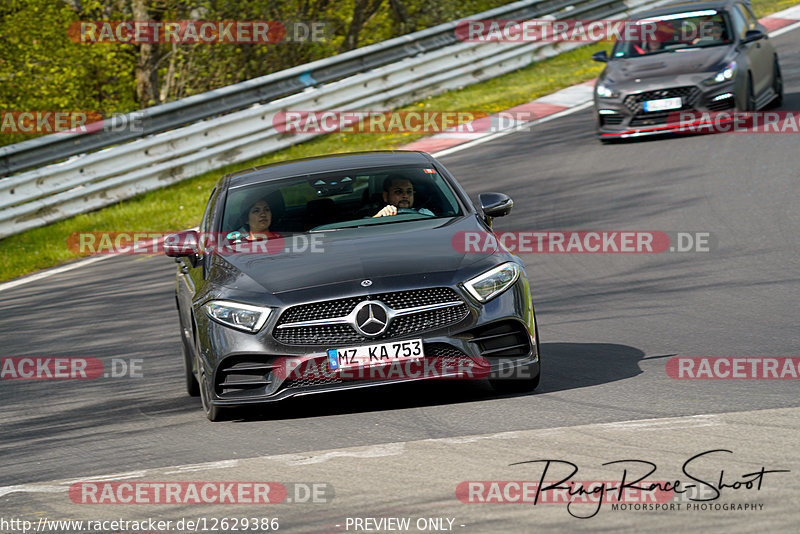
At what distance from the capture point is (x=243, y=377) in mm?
6875

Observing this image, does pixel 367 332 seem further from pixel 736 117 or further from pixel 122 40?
pixel 122 40

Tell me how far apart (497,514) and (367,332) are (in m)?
2.06

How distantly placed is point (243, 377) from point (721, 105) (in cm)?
1137

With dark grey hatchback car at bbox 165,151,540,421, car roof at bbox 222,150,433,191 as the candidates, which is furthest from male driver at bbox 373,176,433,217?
dark grey hatchback car at bbox 165,151,540,421

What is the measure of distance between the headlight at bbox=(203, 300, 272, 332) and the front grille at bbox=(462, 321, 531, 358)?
116 cm

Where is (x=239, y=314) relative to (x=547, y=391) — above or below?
above

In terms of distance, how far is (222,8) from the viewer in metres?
22.9

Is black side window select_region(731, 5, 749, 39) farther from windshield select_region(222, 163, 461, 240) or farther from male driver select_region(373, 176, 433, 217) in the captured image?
male driver select_region(373, 176, 433, 217)

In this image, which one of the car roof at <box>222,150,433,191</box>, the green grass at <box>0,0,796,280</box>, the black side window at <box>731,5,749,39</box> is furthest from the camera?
the black side window at <box>731,5,749,39</box>

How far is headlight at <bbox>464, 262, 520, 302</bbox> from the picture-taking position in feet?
22.5

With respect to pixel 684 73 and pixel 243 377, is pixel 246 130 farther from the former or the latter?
pixel 243 377

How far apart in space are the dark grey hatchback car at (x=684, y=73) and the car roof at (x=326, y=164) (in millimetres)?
8616

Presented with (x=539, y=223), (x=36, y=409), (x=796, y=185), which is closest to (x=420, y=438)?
(x=36, y=409)

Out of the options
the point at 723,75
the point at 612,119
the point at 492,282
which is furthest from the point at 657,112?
the point at 492,282
